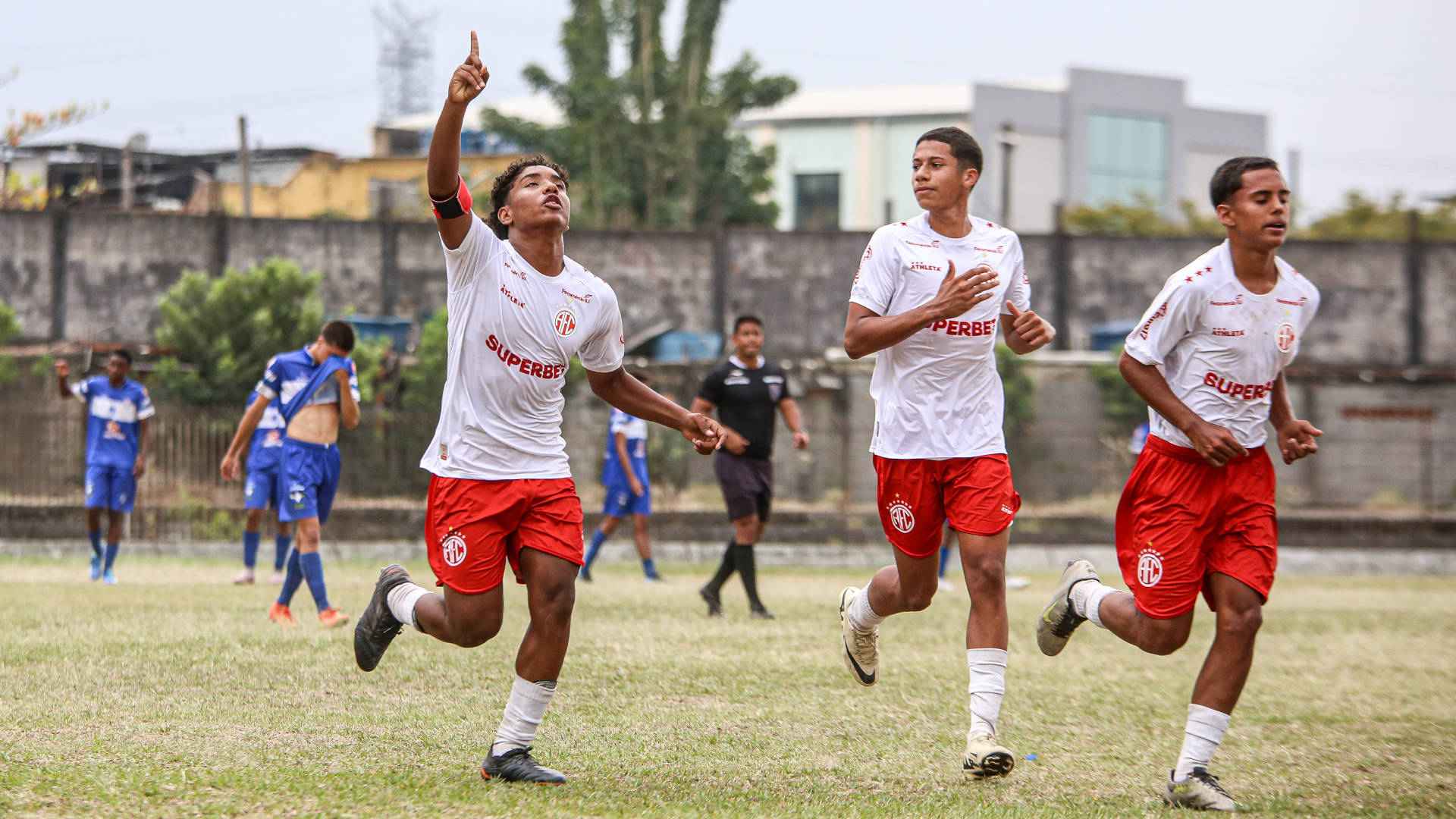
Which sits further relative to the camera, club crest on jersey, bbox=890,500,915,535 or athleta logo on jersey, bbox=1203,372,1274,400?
club crest on jersey, bbox=890,500,915,535

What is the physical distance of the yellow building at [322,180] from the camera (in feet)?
163

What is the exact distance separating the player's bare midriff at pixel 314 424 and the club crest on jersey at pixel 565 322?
6229 millimetres

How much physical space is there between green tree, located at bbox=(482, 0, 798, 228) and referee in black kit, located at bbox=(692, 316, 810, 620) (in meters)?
30.0

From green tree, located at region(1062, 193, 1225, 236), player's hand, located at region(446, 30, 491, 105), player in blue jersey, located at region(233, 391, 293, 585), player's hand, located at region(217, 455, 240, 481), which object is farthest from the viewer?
green tree, located at region(1062, 193, 1225, 236)

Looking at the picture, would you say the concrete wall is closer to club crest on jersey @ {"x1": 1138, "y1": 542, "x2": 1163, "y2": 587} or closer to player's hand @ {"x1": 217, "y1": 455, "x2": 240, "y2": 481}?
player's hand @ {"x1": 217, "y1": 455, "x2": 240, "y2": 481}

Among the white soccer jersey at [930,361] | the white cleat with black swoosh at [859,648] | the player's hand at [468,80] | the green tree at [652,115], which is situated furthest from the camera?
the green tree at [652,115]

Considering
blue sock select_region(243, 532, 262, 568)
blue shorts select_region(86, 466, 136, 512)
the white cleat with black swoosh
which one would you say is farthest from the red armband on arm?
blue shorts select_region(86, 466, 136, 512)

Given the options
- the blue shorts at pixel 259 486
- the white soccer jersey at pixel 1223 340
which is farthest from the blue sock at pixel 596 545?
the white soccer jersey at pixel 1223 340

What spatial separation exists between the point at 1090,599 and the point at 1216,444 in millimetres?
1116

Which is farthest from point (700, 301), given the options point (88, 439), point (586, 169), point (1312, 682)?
point (1312, 682)

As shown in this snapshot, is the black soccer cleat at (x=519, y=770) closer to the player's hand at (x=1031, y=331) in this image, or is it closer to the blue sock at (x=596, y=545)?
the player's hand at (x=1031, y=331)

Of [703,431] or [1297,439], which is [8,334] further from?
[1297,439]

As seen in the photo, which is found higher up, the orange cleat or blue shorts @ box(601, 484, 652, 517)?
blue shorts @ box(601, 484, 652, 517)

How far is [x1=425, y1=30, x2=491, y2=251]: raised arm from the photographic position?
18.2ft
